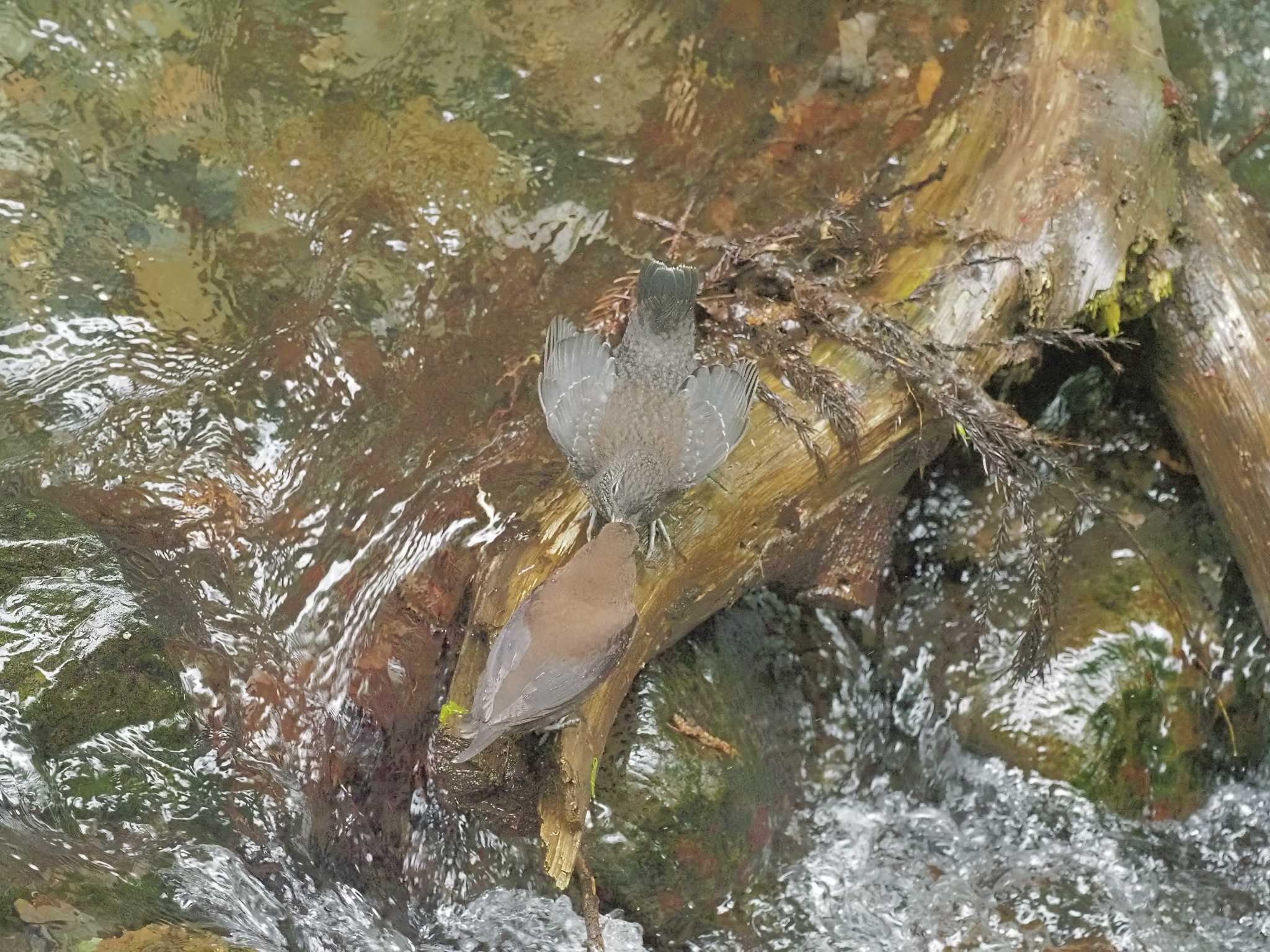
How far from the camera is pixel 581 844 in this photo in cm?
349

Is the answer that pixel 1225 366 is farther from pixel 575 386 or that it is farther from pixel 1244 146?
pixel 575 386

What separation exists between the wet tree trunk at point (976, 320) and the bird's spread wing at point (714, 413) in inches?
5.6

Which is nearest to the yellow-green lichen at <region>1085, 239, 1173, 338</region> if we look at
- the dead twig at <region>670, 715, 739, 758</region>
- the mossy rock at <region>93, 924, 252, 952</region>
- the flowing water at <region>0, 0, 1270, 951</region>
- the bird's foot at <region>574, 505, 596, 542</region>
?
the flowing water at <region>0, 0, 1270, 951</region>

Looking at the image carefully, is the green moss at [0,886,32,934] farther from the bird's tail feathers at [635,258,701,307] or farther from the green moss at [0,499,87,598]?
the bird's tail feathers at [635,258,701,307]

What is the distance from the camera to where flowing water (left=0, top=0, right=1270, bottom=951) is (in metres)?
3.65

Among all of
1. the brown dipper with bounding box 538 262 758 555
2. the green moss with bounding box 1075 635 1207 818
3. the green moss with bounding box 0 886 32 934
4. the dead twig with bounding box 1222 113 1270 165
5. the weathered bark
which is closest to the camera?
the green moss with bounding box 0 886 32 934

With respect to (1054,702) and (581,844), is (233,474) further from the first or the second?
(1054,702)

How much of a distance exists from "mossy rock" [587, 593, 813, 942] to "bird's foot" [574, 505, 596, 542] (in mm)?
652

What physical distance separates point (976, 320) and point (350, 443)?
2.49m

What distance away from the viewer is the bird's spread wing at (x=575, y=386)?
3.39 m

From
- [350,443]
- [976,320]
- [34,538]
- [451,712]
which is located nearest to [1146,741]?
[976,320]

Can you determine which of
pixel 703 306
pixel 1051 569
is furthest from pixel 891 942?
pixel 703 306

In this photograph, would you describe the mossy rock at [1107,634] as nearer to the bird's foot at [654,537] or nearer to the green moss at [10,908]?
the bird's foot at [654,537]

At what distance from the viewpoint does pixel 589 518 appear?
339cm
